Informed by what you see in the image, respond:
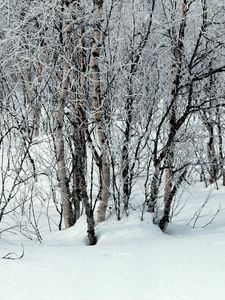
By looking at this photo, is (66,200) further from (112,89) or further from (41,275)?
(41,275)

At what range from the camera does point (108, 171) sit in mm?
6879

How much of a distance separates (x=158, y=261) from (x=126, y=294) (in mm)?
1060

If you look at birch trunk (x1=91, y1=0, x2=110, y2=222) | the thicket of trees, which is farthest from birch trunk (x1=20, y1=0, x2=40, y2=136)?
birch trunk (x1=91, y1=0, x2=110, y2=222)

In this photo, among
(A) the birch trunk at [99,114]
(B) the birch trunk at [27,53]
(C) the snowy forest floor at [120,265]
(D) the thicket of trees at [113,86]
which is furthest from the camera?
(D) the thicket of trees at [113,86]

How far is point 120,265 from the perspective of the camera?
16.3 ft

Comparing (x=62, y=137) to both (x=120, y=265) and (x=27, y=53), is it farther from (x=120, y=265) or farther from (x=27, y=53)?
(x=120, y=265)

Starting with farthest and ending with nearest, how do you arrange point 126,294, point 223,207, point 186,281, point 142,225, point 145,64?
point 223,207, point 145,64, point 142,225, point 186,281, point 126,294

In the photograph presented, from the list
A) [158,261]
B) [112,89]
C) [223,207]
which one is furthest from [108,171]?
[223,207]

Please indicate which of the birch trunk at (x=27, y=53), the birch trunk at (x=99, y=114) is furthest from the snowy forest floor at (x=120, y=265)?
the birch trunk at (x=27, y=53)

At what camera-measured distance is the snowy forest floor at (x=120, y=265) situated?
4168 millimetres

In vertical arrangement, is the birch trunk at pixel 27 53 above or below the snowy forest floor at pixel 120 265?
above

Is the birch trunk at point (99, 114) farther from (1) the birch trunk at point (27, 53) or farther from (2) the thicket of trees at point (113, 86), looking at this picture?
(1) the birch trunk at point (27, 53)

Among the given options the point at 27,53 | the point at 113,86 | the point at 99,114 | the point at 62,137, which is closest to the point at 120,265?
the point at 99,114

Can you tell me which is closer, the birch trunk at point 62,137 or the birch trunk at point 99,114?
the birch trunk at point 99,114
